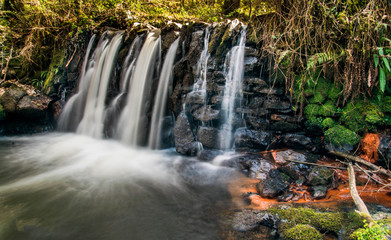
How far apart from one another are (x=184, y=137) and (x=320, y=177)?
3249 mm

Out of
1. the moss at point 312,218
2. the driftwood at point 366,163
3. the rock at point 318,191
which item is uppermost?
the driftwood at point 366,163

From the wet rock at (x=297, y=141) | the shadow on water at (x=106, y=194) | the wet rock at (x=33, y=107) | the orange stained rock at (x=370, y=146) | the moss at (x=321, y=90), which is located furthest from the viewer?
the wet rock at (x=33, y=107)

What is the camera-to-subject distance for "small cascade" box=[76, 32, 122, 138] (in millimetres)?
7539

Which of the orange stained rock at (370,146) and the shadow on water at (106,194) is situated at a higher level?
the orange stained rock at (370,146)

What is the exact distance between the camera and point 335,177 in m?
4.10

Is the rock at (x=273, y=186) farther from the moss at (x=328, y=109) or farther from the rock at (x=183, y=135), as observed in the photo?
the rock at (x=183, y=135)

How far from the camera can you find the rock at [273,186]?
3777mm

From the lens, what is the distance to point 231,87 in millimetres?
5445

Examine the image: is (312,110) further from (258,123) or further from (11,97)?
(11,97)

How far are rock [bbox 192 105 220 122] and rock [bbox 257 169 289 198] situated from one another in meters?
2.03

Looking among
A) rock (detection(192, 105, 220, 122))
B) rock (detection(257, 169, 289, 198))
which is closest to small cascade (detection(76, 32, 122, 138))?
rock (detection(192, 105, 220, 122))

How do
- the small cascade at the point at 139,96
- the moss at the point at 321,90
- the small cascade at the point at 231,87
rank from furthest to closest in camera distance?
the small cascade at the point at 139,96
the small cascade at the point at 231,87
the moss at the point at 321,90

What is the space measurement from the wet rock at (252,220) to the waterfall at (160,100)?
12.4ft

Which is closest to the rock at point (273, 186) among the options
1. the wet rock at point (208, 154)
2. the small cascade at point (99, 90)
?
the wet rock at point (208, 154)
